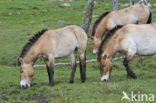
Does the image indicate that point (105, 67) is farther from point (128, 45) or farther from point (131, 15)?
point (131, 15)

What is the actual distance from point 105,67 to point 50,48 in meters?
1.79

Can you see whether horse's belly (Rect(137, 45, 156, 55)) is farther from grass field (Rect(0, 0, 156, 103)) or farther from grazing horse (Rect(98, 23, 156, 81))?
grass field (Rect(0, 0, 156, 103))

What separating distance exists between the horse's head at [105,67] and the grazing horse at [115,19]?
4267mm

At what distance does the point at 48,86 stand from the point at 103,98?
2.15 meters

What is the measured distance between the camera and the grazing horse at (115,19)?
14.9m

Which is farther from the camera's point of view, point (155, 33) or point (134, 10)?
point (134, 10)

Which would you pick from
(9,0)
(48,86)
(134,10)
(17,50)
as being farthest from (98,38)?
(9,0)

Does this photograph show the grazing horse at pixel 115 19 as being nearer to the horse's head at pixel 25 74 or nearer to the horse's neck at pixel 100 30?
the horse's neck at pixel 100 30

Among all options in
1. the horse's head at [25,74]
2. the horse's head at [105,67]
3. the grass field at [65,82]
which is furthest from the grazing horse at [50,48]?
the horse's head at [105,67]

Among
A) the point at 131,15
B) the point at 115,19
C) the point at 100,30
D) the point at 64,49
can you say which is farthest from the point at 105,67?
the point at 131,15

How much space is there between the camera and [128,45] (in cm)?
1040

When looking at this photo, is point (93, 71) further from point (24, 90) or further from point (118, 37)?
point (24, 90)

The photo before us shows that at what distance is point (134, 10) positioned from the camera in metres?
15.4

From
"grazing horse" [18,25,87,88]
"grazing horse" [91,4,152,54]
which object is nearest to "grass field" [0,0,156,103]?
"grazing horse" [18,25,87,88]
